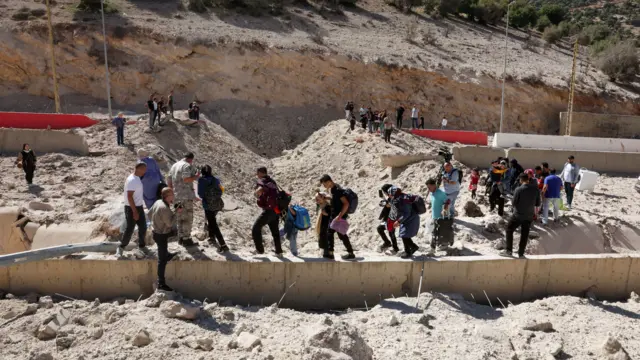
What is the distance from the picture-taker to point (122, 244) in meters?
7.16

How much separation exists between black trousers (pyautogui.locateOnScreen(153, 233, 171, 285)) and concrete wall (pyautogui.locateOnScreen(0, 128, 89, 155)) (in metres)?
10.9

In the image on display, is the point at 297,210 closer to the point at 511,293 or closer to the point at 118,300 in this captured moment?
the point at 118,300

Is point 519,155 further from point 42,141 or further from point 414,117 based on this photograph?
point 42,141

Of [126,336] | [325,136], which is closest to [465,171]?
[325,136]

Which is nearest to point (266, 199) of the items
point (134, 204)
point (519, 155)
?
point (134, 204)

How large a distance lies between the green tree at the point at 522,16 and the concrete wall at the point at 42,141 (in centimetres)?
3600

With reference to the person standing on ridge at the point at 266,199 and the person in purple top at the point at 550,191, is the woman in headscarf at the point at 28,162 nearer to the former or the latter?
the person standing on ridge at the point at 266,199

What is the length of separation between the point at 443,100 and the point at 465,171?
11.1 meters

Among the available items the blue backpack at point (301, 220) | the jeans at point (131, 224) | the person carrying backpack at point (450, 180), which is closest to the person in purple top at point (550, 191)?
the person carrying backpack at point (450, 180)

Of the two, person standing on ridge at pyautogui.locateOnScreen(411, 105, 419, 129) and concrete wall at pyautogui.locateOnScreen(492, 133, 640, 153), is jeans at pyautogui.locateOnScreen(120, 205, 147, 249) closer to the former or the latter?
concrete wall at pyautogui.locateOnScreen(492, 133, 640, 153)

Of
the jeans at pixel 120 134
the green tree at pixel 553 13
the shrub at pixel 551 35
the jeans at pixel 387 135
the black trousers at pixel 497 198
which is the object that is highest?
the green tree at pixel 553 13

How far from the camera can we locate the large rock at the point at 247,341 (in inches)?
219

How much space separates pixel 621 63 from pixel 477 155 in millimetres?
17483

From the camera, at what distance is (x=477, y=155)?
18188 mm
